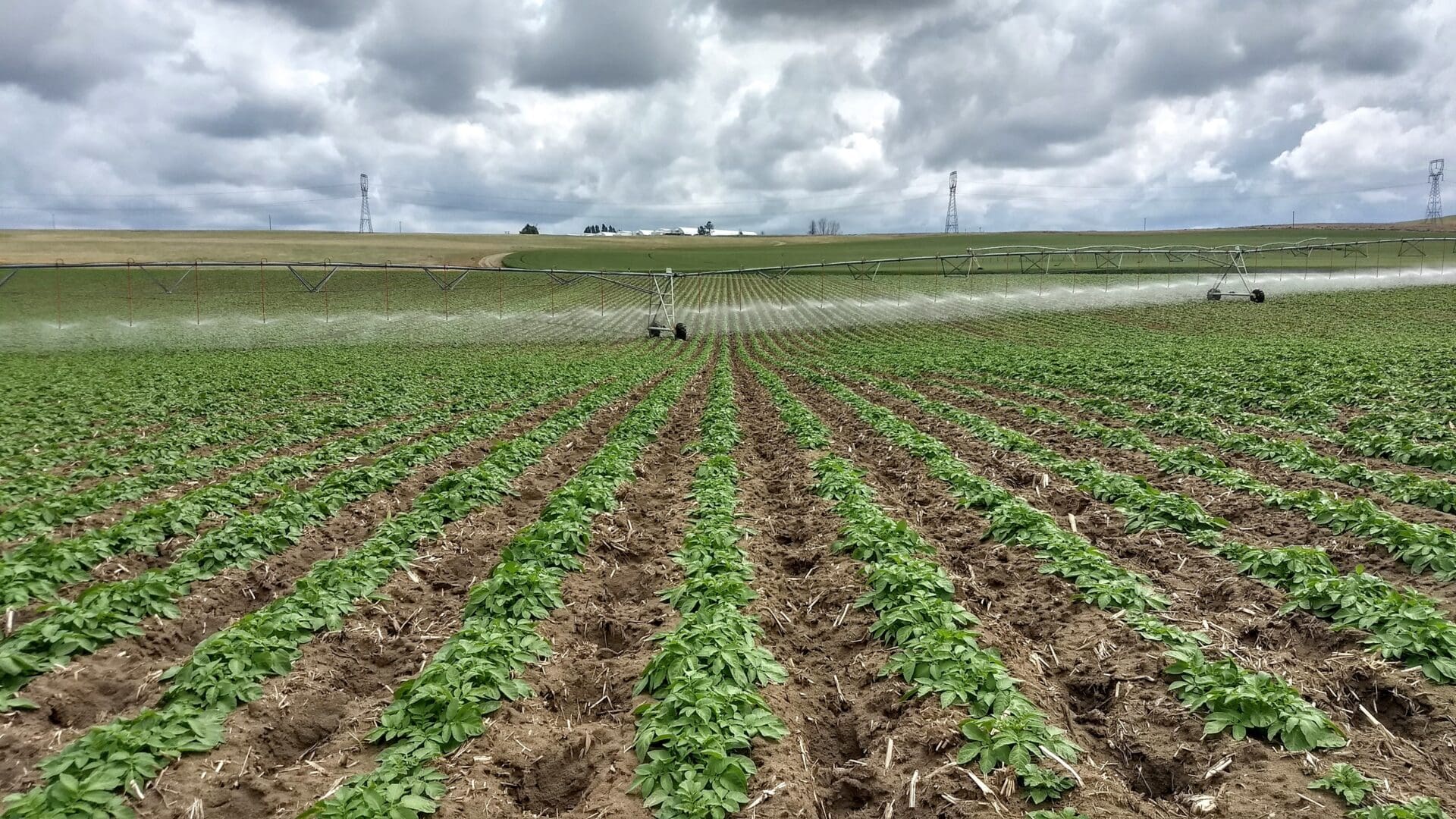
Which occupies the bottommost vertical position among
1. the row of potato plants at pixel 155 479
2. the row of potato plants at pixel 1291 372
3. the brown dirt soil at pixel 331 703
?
the brown dirt soil at pixel 331 703

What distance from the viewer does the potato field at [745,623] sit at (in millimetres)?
4809

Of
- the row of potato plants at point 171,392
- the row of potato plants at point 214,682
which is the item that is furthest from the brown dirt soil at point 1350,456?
the row of potato plants at point 171,392

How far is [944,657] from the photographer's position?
19.6ft

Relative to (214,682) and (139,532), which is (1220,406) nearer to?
(214,682)

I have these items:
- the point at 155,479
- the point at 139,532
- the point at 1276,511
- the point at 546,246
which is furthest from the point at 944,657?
the point at 546,246

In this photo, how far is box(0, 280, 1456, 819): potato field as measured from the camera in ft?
15.8

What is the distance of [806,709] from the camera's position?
19.5 ft

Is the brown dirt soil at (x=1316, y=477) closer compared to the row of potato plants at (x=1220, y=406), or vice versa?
the brown dirt soil at (x=1316, y=477)

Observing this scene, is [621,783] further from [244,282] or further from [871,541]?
[244,282]

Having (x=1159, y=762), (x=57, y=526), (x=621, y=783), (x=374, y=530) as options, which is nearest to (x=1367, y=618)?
(x=1159, y=762)

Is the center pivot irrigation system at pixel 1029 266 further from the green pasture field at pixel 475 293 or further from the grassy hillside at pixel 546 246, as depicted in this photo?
the grassy hillside at pixel 546 246

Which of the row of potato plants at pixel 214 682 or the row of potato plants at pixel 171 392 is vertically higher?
the row of potato plants at pixel 171 392

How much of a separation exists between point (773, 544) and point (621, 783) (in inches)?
199

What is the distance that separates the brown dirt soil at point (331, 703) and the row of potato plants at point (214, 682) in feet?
0.43
